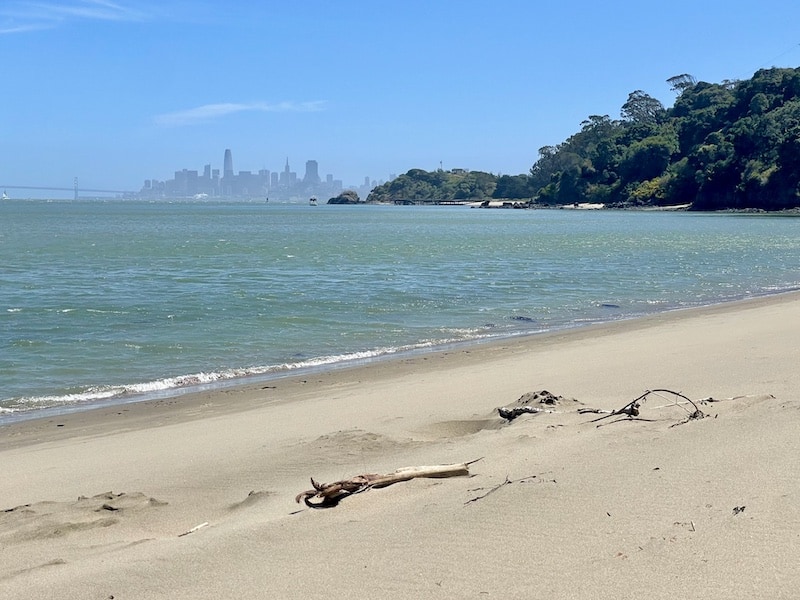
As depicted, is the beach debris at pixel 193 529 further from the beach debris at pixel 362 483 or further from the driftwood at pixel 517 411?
the driftwood at pixel 517 411

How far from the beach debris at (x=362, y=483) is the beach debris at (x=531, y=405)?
1.83 metres

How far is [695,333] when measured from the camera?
1420 centimetres

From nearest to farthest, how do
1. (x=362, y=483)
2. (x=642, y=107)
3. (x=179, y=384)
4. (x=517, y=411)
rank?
(x=362, y=483), (x=517, y=411), (x=179, y=384), (x=642, y=107)

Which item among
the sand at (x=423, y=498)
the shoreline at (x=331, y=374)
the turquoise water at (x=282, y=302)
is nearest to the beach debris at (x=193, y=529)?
the sand at (x=423, y=498)

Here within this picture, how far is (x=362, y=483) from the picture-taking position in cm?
512

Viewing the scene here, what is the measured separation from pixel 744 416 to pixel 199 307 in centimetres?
1457

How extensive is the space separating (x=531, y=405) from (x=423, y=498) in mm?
3095

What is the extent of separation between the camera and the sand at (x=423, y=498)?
146 inches

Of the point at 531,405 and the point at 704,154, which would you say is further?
the point at 704,154

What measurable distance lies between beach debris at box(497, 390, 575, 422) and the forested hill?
116172 mm

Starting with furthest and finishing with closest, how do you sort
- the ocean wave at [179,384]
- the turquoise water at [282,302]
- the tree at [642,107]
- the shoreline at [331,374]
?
the tree at [642,107] < the turquoise water at [282,302] < the ocean wave at [179,384] < the shoreline at [331,374]

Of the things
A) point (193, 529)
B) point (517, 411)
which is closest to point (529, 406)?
point (517, 411)

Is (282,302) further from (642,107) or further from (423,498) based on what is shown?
(642,107)

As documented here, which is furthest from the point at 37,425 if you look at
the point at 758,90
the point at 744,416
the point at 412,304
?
the point at 758,90
